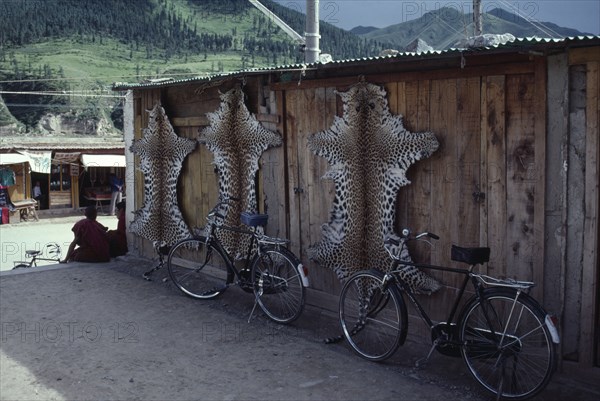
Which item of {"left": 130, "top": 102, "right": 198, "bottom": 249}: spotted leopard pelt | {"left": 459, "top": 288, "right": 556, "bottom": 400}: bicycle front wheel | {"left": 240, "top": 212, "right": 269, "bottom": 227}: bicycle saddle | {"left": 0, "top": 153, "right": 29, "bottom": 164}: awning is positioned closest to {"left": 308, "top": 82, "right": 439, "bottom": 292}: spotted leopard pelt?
{"left": 240, "top": 212, "right": 269, "bottom": 227}: bicycle saddle

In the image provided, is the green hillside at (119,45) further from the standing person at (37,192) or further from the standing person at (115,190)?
the standing person at (37,192)

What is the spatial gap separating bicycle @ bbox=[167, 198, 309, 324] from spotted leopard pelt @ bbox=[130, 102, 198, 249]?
35.8 inches

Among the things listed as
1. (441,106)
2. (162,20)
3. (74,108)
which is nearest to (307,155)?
(441,106)

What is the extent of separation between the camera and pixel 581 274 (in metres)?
4.65

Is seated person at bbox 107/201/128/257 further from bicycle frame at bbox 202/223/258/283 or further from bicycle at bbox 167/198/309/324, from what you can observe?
bicycle frame at bbox 202/223/258/283

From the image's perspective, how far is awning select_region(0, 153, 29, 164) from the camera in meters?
23.8

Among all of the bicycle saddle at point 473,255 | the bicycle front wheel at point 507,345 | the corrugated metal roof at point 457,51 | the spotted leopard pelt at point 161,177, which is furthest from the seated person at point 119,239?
the bicycle saddle at point 473,255

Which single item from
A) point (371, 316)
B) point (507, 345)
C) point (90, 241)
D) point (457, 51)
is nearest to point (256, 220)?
point (371, 316)

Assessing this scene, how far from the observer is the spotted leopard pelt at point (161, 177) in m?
8.88

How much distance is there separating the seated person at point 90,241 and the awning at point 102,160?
17878 mm

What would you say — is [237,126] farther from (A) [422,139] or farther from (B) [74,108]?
(B) [74,108]

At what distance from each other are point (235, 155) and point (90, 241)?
12.0ft

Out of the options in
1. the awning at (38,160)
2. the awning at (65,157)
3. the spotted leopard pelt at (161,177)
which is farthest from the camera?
the awning at (65,157)

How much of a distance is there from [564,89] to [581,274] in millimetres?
1428
